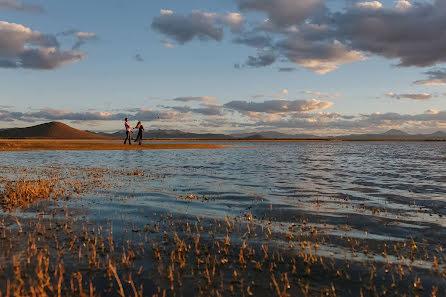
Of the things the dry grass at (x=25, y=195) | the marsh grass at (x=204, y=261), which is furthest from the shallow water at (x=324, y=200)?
the dry grass at (x=25, y=195)

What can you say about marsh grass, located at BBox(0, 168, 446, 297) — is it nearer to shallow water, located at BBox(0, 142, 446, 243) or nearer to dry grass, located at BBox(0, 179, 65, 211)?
shallow water, located at BBox(0, 142, 446, 243)


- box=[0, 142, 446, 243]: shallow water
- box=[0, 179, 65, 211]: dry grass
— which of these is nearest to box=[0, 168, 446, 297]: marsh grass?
box=[0, 142, 446, 243]: shallow water

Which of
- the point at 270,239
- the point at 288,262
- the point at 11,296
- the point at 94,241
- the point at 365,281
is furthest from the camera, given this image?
the point at 270,239

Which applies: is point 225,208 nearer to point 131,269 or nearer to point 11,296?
point 131,269

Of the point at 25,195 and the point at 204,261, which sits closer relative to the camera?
the point at 204,261

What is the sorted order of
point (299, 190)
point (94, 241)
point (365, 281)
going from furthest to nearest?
point (299, 190) < point (94, 241) < point (365, 281)

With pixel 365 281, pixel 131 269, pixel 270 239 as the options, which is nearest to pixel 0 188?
pixel 131 269

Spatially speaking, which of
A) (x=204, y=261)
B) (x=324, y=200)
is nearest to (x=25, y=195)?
(x=204, y=261)

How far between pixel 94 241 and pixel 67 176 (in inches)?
668

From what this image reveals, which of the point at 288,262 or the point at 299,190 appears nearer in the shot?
the point at 288,262

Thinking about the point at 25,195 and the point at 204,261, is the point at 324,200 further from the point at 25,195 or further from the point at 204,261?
the point at 25,195

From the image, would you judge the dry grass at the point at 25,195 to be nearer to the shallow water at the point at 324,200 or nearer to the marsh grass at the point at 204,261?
the marsh grass at the point at 204,261

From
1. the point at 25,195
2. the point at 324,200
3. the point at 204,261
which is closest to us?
the point at 204,261

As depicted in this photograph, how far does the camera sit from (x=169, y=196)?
A: 1816 cm
